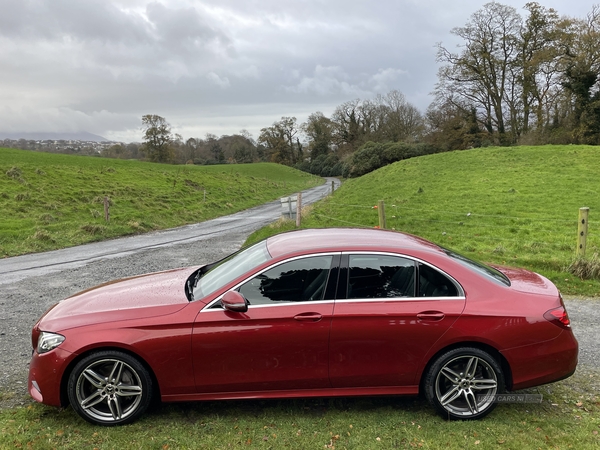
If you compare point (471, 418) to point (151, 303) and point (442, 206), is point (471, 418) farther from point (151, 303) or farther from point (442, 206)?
point (442, 206)

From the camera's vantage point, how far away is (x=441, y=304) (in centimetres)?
361

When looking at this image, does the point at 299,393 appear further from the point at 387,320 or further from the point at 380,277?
the point at 380,277

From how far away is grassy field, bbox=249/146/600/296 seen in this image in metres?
9.84

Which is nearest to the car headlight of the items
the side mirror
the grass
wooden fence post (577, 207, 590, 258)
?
the grass

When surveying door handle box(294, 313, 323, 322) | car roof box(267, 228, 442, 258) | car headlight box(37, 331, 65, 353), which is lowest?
car headlight box(37, 331, 65, 353)

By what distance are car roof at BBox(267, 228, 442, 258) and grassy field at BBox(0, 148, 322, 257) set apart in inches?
454

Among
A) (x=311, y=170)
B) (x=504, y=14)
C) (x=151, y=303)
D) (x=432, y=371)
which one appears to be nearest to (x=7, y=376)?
(x=151, y=303)

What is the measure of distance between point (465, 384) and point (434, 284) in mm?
883

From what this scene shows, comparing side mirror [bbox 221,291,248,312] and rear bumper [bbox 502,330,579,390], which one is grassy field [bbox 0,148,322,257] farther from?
rear bumper [bbox 502,330,579,390]

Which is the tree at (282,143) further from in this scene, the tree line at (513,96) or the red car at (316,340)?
the red car at (316,340)

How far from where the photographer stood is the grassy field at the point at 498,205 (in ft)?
32.3

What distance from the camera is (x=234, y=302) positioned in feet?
11.3

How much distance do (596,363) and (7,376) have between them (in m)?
6.27

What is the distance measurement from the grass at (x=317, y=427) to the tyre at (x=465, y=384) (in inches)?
4.3
